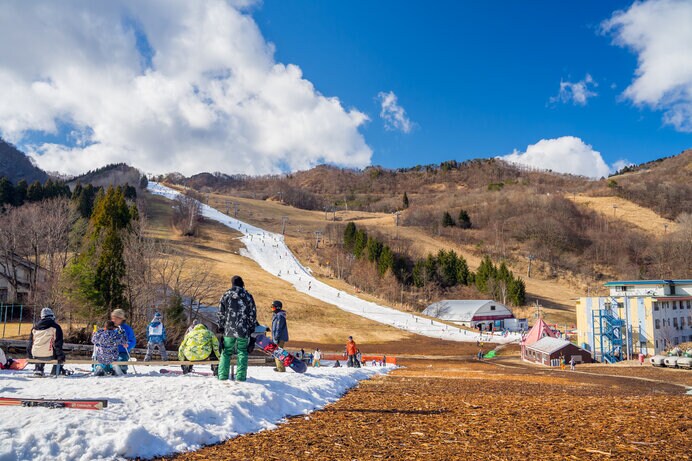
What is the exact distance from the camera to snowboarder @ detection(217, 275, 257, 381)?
8766 mm

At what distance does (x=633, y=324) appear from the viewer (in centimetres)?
4866

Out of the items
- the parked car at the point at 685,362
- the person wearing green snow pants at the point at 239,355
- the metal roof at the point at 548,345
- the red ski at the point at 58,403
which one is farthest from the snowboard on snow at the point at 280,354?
the metal roof at the point at 548,345

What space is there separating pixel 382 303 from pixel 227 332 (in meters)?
66.0

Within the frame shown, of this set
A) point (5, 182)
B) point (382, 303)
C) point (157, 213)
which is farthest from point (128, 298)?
point (157, 213)

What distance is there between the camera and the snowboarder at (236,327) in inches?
345

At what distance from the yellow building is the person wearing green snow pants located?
157ft

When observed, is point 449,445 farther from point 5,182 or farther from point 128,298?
point 5,182

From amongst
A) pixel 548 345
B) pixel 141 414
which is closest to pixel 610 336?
pixel 548 345

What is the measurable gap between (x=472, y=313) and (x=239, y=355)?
68.2m

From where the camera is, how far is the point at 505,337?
205 feet

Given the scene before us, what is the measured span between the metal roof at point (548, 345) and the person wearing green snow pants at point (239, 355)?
3903cm

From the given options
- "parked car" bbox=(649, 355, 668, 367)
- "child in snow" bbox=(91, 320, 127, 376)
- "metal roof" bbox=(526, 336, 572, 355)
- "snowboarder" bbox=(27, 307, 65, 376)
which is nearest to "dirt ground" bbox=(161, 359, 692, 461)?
"child in snow" bbox=(91, 320, 127, 376)

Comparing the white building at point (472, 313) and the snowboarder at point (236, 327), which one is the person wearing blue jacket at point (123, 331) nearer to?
the snowboarder at point (236, 327)

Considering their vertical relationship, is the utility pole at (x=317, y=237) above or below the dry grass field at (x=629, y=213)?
below
